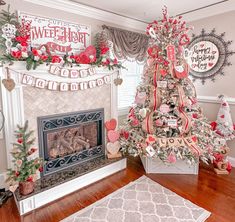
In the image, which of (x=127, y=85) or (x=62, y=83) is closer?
(x=62, y=83)

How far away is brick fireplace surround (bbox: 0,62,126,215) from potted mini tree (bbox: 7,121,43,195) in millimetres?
116

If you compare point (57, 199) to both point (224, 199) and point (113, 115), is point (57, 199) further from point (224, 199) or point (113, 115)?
point (224, 199)

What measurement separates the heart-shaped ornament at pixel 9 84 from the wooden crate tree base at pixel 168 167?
2.19 meters

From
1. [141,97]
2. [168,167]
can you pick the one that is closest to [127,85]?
[141,97]

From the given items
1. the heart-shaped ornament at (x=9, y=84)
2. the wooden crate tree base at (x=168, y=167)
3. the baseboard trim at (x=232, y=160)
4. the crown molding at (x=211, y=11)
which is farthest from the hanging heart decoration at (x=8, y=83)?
the baseboard trim at (x=232, y=160)

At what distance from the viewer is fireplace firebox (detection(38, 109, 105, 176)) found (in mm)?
2508

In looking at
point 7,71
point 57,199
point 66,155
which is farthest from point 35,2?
point 57,199

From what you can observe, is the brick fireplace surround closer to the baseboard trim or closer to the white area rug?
the white area rug

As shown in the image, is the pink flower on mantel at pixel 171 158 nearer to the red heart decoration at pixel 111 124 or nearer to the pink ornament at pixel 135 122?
the pink ornament at pixel 135 122

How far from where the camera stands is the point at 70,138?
9.56 ft

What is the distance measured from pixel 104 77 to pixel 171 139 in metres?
1.45

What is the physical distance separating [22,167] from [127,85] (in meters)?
2.50

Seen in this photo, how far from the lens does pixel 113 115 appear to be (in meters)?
3.16

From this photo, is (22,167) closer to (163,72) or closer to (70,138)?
(70,138)
